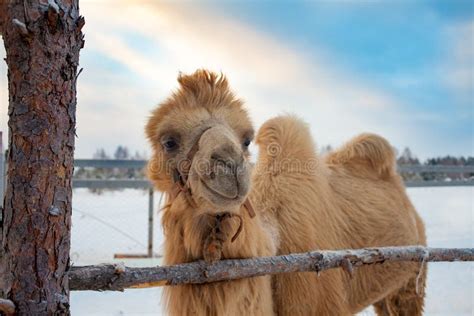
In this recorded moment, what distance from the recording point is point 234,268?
7.11 ft

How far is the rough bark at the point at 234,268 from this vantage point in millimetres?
1747

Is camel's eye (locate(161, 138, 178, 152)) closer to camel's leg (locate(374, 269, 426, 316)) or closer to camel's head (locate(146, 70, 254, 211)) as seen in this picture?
camel's head (locate(146, 70, 254, 211))

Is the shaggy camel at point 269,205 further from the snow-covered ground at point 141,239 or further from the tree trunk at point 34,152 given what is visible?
the snow-covered ground at point 141,239

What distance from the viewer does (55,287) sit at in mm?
1474

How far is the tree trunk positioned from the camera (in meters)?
1.42

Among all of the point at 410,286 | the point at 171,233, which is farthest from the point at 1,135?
the point at 410,286

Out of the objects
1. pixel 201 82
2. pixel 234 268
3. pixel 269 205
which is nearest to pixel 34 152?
pixel 234 268

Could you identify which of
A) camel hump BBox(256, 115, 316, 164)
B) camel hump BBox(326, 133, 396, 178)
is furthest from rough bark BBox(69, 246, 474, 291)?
camel hump BBox(326, 133, 396, 178)

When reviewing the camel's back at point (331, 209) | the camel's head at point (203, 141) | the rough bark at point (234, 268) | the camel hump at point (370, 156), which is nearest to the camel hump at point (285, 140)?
the camel's back at point (331, 209)

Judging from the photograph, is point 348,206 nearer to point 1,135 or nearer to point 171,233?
point 171,233

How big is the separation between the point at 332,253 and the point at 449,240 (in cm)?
824

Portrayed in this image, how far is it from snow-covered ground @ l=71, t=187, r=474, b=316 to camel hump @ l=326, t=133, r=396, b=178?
2345 mm

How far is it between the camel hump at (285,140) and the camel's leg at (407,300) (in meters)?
1.69

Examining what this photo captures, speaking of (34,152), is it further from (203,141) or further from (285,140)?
(285,140)
